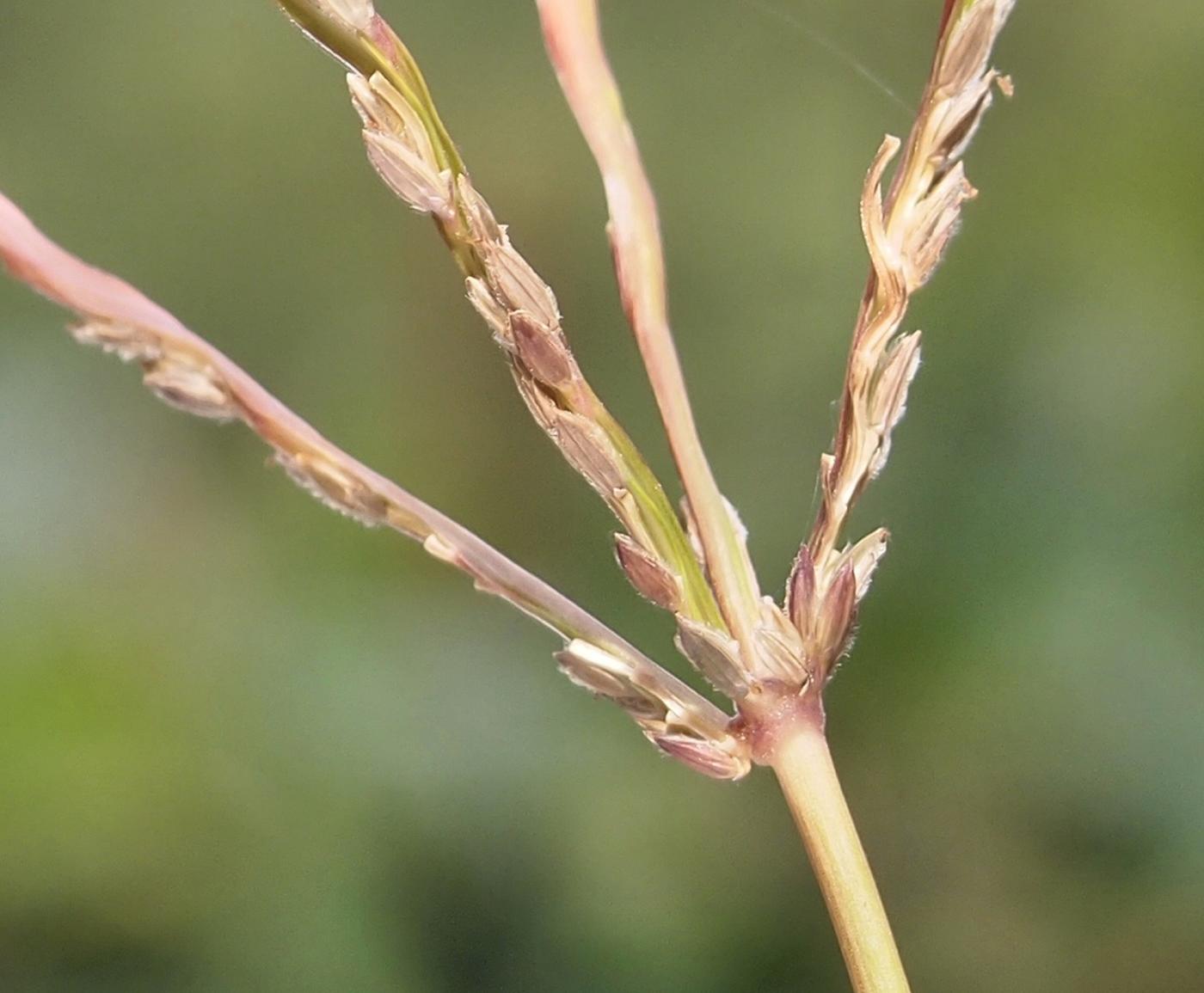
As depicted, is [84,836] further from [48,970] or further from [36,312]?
[36,312]

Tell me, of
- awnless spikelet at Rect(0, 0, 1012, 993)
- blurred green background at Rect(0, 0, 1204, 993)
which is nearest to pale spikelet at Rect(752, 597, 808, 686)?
awnless spikelet at Rect(0, 0, 1012, 993)

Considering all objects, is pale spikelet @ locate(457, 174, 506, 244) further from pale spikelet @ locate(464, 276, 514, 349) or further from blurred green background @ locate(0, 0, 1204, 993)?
blurred green background @ locate(0, 0, 1204, 993)

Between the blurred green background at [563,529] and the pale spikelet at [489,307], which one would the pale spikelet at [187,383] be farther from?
the blurred green background at [563,529]

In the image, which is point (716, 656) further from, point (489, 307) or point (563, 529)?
point (563, 529)

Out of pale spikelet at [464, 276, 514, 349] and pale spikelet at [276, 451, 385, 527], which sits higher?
pale spikelet at [464, 276, 514, 349]

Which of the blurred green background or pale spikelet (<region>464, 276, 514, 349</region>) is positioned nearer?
pale spikelet (<region>464, 276, 514, 349</region>)

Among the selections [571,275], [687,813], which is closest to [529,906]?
[687,813]

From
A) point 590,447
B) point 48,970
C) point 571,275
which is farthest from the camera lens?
point 571,275

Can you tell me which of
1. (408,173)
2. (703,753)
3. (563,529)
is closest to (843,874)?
(703,753)

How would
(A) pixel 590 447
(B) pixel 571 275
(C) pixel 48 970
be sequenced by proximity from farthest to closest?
(B) pixel 571 275 → (C) pixel 48 970 → (A) pixel 590 447
